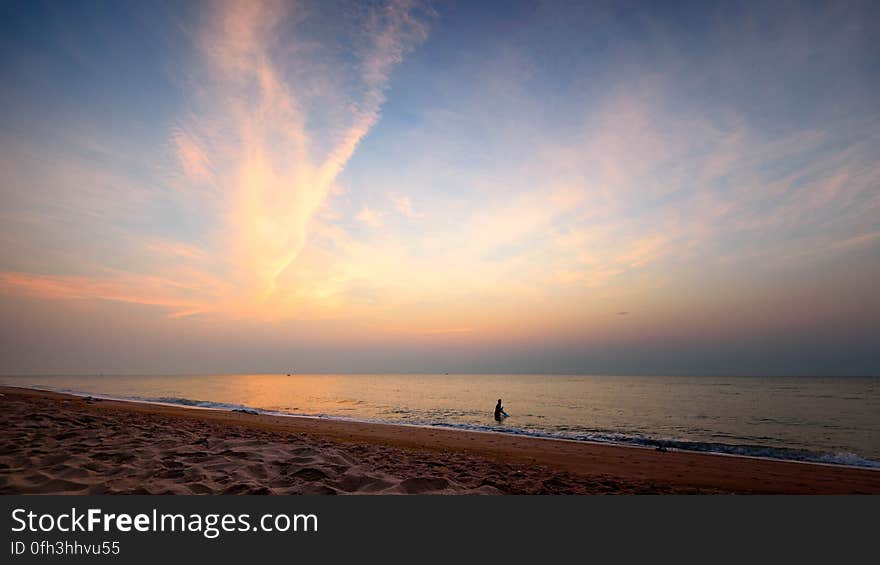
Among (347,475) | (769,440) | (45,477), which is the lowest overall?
(769,440)

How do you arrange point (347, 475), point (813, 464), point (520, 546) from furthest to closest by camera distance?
point (813, 464) < point (347, 475) < point (520, 546)

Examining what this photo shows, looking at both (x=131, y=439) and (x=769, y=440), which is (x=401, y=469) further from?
(x=769, y=440)

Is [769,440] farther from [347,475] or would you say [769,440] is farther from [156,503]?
[156,503]

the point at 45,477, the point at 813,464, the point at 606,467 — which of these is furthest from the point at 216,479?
the point at 813,464

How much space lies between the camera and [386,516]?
3.25 metres

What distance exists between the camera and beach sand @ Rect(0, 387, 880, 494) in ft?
17.2

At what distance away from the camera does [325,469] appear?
6426mm

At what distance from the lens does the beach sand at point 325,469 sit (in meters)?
5.25

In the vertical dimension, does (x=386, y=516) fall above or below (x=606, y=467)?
above

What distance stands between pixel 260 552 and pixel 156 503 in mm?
1279

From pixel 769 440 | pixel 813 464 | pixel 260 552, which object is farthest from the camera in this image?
pixel 769 440

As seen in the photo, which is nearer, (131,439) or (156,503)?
(156,503)

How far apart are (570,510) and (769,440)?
24248 millimetres

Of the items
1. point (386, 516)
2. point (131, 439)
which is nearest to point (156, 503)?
point (386, 516)
